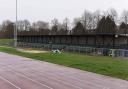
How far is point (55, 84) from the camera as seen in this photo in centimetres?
1448

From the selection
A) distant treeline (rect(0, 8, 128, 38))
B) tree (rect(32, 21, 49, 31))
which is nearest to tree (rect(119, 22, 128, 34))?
distant treeline (rect(0, 8, 128, 38))

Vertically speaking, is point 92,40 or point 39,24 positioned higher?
point 39,24

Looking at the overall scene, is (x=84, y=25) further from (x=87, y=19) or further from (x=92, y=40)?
(x=92, y=40)

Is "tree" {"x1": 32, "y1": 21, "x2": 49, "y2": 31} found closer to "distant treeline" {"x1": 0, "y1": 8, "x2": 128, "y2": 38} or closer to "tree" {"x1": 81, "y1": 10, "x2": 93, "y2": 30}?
"distant treeline" {"x1": 0, "y1": 8, "x2": 128, "y2": 38}

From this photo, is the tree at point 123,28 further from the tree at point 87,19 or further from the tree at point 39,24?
the tree at point 39,24

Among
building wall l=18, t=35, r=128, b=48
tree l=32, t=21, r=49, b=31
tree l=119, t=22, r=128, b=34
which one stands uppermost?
tree l=32, t=21, r=49, b=31

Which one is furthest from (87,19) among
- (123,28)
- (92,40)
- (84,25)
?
(92,40)

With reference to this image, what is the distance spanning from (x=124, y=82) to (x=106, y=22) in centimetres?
6930

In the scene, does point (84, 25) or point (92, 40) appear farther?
point (84, 25)

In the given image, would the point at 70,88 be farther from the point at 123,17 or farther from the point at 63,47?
the point at 123,17

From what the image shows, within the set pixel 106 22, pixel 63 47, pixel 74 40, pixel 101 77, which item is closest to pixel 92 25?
pixel 106 22

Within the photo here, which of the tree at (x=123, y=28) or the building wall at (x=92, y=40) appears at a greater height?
the tree at (x=123, y=28)

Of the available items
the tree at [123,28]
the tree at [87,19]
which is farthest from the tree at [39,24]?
the tree at [123,28]

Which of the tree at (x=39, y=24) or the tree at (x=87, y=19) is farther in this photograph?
the tree at (x=39, y=24)
